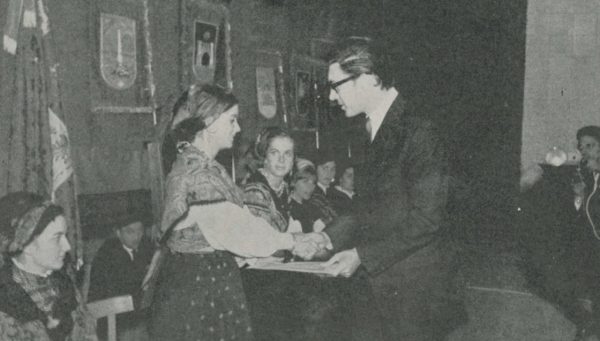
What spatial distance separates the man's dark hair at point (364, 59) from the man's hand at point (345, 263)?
0.66 m

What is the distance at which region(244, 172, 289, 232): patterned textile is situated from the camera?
4234 mm

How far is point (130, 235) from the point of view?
4.89 meters

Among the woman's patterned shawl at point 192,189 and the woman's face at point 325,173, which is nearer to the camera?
the woman's patterned shawl at point 192,189

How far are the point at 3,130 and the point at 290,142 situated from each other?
183cm

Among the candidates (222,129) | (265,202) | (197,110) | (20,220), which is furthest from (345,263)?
(265,202)

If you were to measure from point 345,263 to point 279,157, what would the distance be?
6.75 ft

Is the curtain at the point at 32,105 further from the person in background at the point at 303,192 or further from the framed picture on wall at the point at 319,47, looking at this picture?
the framed picture on wall at the point at 319,47

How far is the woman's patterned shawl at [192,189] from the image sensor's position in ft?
8.59

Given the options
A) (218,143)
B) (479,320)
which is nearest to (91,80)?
(218,143)

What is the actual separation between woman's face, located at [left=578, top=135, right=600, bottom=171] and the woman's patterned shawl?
3.27m

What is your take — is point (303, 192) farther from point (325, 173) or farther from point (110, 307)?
point (110, 307)

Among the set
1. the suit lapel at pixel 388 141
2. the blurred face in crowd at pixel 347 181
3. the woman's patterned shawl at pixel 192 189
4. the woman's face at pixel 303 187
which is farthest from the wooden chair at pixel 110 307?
the blurred face in crowd at pixel 347 181

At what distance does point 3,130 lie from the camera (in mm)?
3812

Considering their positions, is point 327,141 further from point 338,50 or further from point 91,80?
point 338,50
